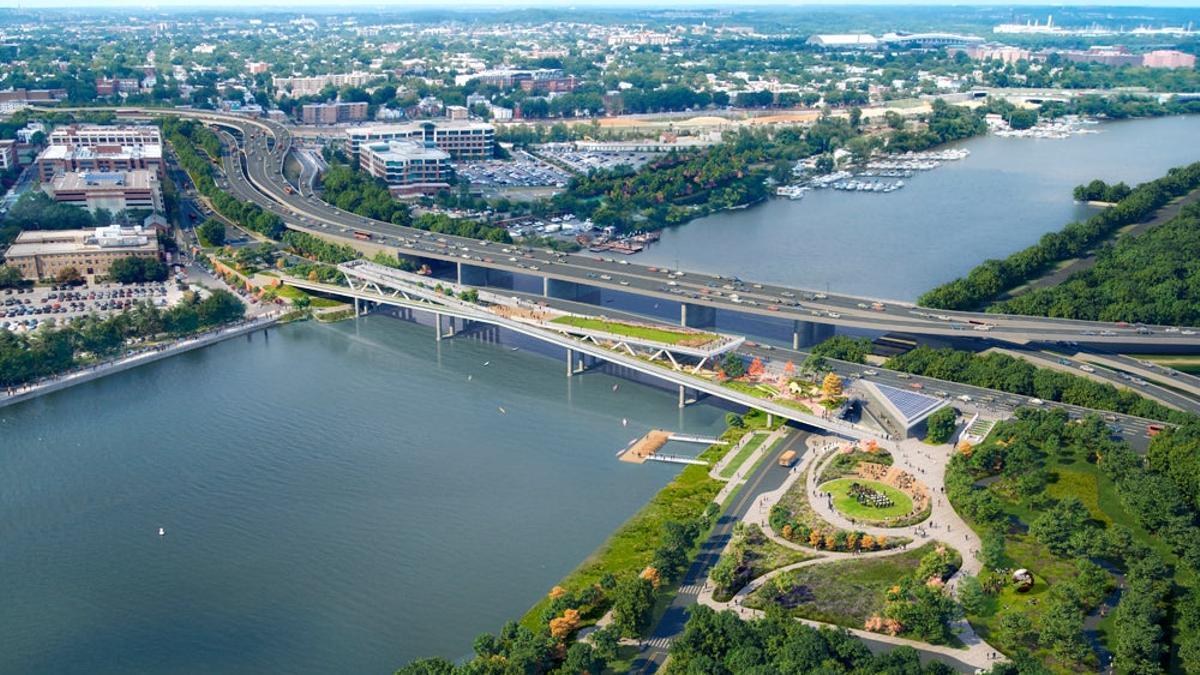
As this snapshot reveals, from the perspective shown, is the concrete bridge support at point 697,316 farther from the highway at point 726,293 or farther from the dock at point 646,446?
the dock at point 646,446

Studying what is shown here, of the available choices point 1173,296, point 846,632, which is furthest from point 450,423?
point 1173,296

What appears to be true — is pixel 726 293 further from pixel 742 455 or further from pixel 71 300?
pixel 71 300

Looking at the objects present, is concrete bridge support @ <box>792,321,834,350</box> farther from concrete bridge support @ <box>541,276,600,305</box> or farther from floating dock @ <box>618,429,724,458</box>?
concrete bridge support @ <box>541,276,600,305</box>

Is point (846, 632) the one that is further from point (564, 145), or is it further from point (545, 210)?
point (564, 145)

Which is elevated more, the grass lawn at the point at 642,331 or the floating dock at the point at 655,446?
the grass lawn at the point at 642,331

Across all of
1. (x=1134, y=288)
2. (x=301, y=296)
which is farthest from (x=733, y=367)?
(x=301, y=296)

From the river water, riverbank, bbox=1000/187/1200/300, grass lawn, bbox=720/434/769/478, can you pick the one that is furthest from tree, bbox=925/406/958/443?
riverbank, bbox=1000/187/1200/300

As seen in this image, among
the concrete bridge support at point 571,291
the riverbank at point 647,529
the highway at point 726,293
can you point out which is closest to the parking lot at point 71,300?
the highway at point 726,293
